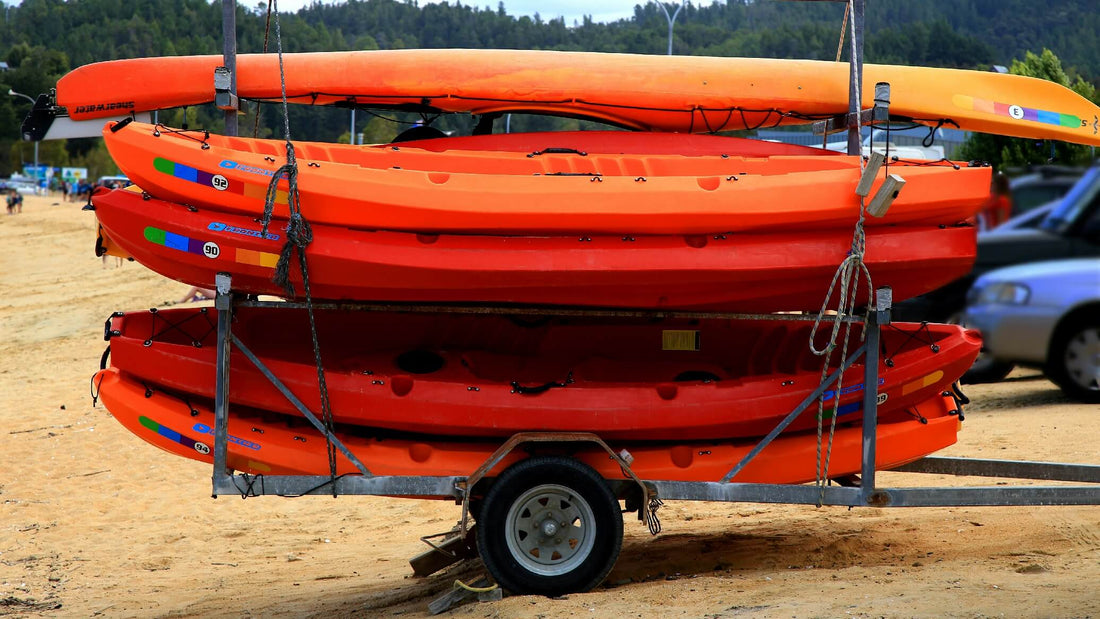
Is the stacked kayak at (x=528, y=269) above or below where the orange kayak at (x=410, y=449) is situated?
above

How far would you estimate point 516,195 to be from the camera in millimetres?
5055

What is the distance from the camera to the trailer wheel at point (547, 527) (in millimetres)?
5008

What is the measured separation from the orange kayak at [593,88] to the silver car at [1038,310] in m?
4.83

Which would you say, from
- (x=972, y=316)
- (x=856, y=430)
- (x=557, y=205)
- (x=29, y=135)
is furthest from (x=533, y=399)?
(x=972, y=316)

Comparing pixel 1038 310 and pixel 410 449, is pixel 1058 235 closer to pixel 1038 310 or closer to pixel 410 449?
pixel 1038 310

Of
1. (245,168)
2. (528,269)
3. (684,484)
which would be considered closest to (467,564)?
(684,484)

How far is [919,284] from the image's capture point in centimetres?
536

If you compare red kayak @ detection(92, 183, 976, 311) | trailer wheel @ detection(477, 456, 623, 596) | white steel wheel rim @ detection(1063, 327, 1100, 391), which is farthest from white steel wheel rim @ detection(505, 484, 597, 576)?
white steel wheel rim @ detection(1063, 327, 1100, 391)

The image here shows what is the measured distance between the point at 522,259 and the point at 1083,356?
3.54 meters

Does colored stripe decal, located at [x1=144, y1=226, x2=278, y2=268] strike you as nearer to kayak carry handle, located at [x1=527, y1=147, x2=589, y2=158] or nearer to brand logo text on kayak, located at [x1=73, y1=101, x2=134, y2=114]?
brand logo text on kayak, located at [x1=73, y1=101, x2=134, y2=114]

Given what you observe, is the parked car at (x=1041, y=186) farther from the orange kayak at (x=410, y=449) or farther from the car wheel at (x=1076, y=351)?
the orange kayak at (x=410, y=449)

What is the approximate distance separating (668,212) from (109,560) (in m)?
4.80

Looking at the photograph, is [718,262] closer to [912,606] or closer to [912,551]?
[912,606]

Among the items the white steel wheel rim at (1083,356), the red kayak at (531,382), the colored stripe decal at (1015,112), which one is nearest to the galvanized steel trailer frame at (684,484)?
the red kayak at (531,382)
